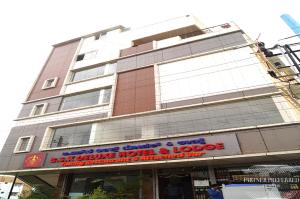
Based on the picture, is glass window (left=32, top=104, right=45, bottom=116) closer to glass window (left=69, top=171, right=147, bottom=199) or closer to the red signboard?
the red signboard

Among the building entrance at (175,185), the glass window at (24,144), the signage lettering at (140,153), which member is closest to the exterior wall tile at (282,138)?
the signage lettering at (140,153)

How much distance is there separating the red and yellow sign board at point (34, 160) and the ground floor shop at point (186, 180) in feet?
8.34

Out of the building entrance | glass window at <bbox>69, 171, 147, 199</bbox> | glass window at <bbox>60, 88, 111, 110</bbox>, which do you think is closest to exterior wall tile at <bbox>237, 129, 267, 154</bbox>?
the building entrance

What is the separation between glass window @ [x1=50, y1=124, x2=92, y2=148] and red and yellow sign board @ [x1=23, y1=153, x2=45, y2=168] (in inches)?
49.0

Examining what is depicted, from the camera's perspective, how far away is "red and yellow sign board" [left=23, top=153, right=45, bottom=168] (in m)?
15.2

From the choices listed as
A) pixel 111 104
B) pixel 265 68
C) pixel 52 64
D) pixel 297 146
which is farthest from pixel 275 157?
pixel 52 64

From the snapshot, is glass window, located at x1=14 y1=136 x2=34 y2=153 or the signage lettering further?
glass window, located at x1=14 y1=136 x2=34 y2=153

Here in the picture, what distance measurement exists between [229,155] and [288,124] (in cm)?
362

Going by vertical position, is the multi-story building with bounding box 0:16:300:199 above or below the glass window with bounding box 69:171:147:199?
above

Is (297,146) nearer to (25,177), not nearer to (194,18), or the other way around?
(194,18)

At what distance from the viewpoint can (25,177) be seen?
55.1 ft

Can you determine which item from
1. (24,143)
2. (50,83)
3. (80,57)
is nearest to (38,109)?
(50,83)

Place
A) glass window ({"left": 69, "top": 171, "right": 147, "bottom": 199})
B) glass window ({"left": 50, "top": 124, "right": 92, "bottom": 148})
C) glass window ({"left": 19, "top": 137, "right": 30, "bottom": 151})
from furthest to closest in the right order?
glass window ({"left": 19, "top": 137, "right": 30, "bottom": 151}), glass window ({"left": 50, "top": 124, "right": 92, "bottom": 148}), glass window ({"left": 69, "top": 171, "right": 147, "bottom": 199})

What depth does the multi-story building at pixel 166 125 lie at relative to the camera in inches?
430
